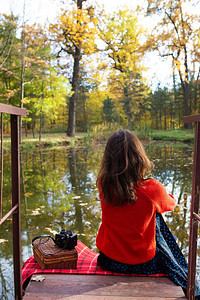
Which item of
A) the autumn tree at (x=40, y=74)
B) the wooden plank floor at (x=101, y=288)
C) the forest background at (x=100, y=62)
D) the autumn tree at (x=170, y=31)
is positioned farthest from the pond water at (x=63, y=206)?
the autumn tree at (x=40, y=74)

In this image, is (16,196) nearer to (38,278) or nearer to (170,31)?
(38,278)

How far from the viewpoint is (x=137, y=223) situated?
6.03 ft

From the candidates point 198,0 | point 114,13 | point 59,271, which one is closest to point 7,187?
point 59,271

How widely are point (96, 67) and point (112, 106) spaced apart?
700 cm

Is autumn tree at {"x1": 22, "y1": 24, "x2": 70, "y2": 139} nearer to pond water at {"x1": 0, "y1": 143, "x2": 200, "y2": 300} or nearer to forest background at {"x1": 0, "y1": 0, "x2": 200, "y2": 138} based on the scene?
forest background at {"x1": 0, "y1": 0, "x2": 200, "y2": 138}

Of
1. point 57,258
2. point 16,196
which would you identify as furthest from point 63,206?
point 16,196

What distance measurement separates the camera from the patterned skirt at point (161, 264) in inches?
73.0

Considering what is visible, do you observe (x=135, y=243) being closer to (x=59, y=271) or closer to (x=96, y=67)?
(x=59, y=271)

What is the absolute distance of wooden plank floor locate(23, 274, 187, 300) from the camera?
1.66 m

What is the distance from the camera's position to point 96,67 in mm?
22812

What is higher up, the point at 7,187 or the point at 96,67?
the point at 96,67

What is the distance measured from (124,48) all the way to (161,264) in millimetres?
22336

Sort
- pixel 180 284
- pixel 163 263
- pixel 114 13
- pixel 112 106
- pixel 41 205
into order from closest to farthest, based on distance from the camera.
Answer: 1. pixel 180 284
2. pixel 163 263
3. pixel 41 205
4. pixel 114 13
5. pixel 112 106

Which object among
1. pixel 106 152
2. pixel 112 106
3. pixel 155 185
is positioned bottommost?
pixel 155 185
